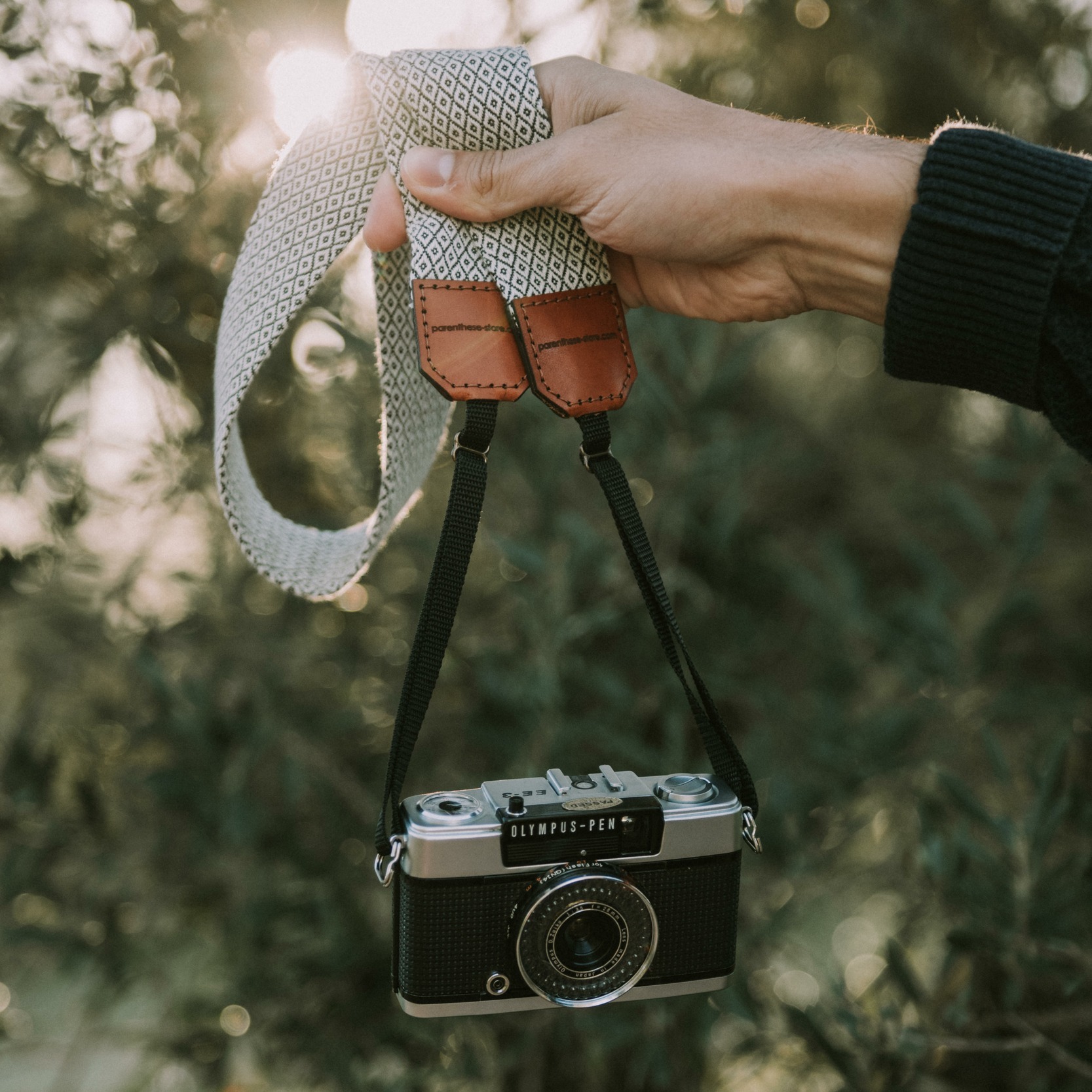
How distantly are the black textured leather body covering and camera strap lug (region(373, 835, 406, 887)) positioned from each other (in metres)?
0.01

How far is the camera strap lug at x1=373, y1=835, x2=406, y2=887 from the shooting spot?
55 centimetres

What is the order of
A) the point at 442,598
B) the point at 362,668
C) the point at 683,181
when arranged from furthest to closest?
the point at 362,668
the point at 683,181
the point at 442,598

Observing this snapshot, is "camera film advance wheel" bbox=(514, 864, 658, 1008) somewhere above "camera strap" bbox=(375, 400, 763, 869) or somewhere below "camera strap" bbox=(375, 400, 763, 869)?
below

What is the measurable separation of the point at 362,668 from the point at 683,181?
0.76m

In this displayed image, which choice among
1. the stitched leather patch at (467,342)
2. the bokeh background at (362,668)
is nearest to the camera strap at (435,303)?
the stitched leather patch at (467,342)

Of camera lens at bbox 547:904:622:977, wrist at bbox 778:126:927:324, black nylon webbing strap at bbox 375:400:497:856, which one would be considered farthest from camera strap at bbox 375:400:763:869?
wrist at bbox 778:126:927:324

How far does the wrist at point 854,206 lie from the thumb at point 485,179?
167mm

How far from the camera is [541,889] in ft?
1.87

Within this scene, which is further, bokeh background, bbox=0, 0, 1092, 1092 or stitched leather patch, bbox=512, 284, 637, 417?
bokeh background, bbox=0, 0, 1092, 1092

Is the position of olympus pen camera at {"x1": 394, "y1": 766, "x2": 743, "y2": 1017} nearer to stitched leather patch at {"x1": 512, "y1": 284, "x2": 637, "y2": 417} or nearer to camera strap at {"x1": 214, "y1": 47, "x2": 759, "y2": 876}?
camera strap at {"x1": 214, "y1": 47, "x2": 759, "y2": 876}

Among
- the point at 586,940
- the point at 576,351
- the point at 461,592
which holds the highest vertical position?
the point at 576,351

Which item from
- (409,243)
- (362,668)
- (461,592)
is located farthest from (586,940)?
(362,668)

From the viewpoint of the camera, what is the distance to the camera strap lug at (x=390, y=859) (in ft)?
1.82

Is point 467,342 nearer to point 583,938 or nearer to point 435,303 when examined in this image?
point 435,303
